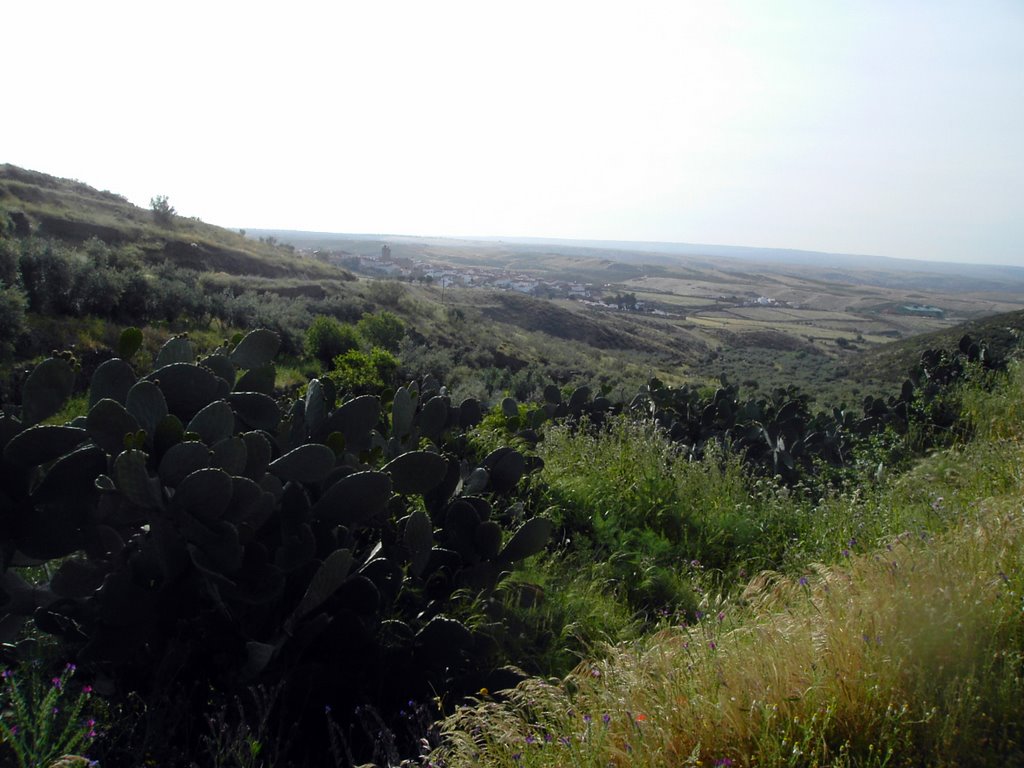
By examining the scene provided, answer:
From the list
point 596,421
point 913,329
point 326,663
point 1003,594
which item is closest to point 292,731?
point 326,663

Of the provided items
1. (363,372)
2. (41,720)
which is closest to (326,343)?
(363,372)

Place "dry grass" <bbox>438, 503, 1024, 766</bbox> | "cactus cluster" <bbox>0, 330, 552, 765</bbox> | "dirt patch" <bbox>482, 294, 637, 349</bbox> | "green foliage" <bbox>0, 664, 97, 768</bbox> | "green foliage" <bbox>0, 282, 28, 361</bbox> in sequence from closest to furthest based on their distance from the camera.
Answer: "green foliage" <bbox>0, 664, 97, 768</bbox> < "dry grass" <bbox>438, 503, 1024, 766</bbox> < "cactus cluster" <bbox>0, 330, 552, 765</bbox> < "green foliage" <bbox>0, 282, 28, 361</bbox> < "dirt patch" <bbox>482, 294, 637, 349</bbox>

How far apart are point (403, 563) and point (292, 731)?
1.03 meters

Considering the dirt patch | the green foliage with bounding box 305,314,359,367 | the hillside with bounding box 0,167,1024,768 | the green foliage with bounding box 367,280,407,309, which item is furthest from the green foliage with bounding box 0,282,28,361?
the dirt patch

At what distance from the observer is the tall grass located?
1.90 meters

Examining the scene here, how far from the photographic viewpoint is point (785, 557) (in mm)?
3996

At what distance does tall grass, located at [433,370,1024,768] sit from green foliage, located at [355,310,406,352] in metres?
14.3

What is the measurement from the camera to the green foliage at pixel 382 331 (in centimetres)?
1661

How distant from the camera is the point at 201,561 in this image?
2.44m

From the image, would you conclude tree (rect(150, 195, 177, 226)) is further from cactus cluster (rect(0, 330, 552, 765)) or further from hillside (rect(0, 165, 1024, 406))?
cactus cluster (rect(0, 330, 552, 765))

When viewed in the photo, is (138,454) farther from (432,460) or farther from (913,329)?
(913,329)

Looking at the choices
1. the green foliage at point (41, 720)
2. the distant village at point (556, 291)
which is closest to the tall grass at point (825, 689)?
the green foliage at point (41, 720)

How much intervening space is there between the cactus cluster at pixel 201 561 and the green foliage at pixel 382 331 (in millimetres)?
13358

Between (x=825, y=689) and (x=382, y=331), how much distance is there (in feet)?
51.6
